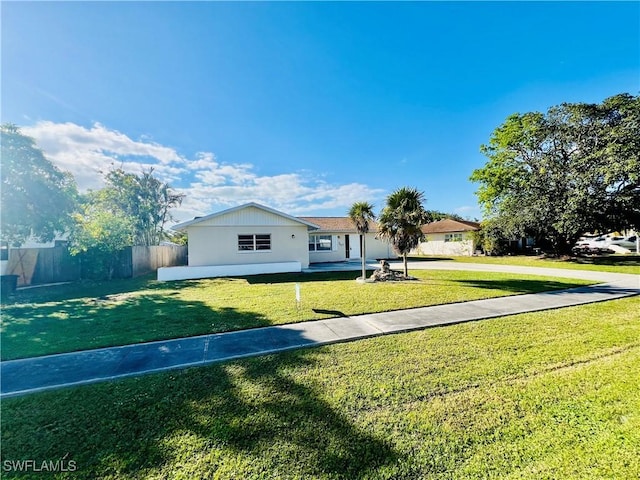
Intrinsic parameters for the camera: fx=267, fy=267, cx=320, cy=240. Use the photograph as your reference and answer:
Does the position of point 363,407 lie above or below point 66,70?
below

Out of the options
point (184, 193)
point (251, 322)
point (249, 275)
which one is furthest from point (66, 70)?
point (184, 193)

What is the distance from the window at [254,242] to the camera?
51.0 ft

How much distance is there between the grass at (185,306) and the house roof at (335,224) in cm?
1101

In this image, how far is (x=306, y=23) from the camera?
938 cm

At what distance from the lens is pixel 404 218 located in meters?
11.6

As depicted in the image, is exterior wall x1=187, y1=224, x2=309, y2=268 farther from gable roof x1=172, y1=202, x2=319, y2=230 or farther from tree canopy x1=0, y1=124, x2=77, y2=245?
tree canopy x1=0, y1=124, x2=77, y2=245

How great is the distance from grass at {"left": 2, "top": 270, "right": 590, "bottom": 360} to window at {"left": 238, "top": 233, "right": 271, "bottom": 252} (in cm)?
386

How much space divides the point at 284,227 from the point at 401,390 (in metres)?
13.6

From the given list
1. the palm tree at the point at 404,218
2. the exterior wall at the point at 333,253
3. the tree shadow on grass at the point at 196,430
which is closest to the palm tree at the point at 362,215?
the palm tree at the point at 404,218

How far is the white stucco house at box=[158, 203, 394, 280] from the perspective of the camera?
14.3 meters

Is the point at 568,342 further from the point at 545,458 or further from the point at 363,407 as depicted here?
the point at 363,407

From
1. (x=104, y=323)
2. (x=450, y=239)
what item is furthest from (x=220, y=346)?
(x=450, y=239)

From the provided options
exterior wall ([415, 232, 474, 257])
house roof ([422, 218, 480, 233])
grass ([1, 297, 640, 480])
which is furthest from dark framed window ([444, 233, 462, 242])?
grass ([1, 297, 640, 480])

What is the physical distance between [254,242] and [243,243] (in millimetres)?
626
